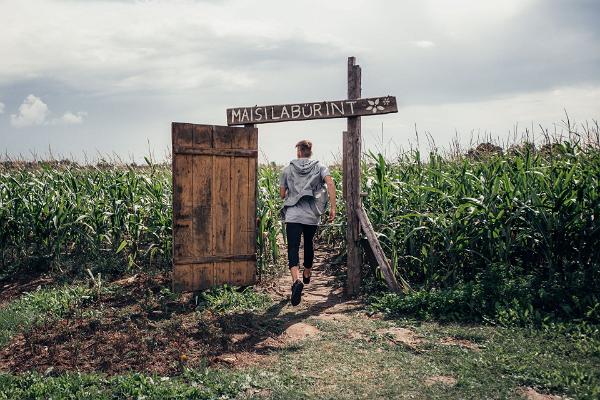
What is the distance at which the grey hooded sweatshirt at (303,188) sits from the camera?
7.35 m

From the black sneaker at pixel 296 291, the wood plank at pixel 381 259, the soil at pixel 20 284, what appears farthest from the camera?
the soil at pixel 20 284

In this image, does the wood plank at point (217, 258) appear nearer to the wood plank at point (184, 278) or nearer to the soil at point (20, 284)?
the wood plank at point (184, 278)

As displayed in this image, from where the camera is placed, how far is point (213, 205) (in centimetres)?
770

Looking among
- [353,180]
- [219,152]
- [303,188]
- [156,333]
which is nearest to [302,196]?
[303,188]

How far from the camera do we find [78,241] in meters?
9.73

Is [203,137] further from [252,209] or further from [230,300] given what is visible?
[230,300]

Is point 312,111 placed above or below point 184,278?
above

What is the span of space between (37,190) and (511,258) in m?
8.17

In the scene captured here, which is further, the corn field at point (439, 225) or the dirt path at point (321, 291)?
the dirt path at point (321, 291)

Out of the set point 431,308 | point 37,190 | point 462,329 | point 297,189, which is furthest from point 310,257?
point 37,190

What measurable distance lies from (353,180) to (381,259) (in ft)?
3.70

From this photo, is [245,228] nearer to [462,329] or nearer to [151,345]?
[151,345]

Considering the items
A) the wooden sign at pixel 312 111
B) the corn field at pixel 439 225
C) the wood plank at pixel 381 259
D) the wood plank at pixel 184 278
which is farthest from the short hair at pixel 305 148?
the wood plank at pixel 184 278

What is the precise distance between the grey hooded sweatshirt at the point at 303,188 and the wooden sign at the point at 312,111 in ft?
2.09
